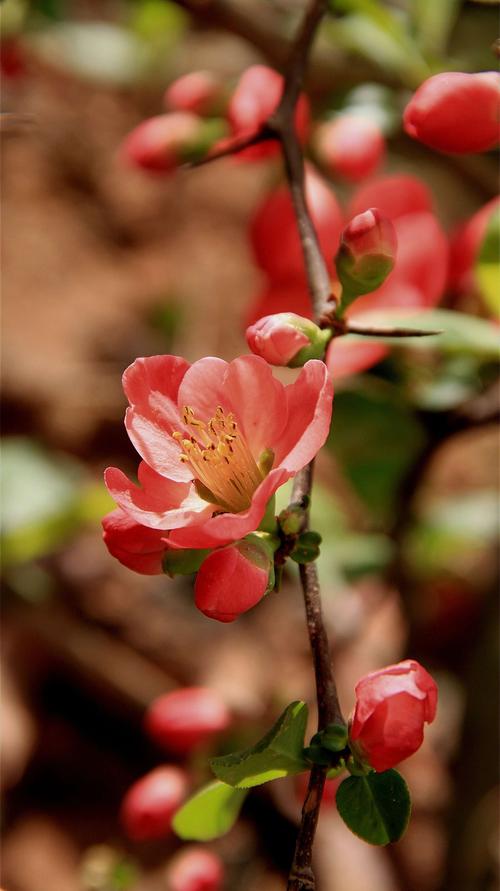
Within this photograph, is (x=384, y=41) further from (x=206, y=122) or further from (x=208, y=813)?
(x=208, y=813)

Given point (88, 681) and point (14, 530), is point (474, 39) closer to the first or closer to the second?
point (14, 530)

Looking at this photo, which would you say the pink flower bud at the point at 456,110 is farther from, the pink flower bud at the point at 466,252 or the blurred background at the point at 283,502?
the pink flower bud at the point at 466,252

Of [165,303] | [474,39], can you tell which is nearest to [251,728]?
[474,39]

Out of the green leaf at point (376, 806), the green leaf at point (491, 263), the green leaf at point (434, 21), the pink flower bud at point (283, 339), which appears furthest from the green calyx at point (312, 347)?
the green leaf at point (434, 21)

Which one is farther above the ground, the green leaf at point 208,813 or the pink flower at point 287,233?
the pink flower at point 287,233

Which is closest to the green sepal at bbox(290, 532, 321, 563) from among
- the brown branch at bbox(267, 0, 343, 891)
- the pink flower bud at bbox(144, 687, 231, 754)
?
the brown branch at bbox(267, 0, 343, 891)

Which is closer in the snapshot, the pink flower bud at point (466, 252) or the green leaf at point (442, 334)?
the green leaf at point (442, 334)

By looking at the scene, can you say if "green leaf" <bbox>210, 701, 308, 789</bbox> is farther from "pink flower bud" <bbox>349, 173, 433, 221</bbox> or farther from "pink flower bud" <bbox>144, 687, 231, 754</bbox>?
"pink flower bud" <bbox>349, 173, 433, 221</bbox>
